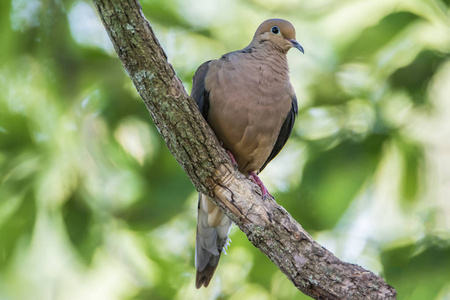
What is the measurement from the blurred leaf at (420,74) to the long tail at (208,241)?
5.35 feet

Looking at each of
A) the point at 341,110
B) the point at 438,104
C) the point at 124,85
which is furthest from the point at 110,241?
the point at 438,104

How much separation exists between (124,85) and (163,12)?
60 cm

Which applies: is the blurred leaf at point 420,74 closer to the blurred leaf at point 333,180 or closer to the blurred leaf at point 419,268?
the blurred leaf at point 333,180

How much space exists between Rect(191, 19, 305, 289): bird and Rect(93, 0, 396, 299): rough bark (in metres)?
0.25

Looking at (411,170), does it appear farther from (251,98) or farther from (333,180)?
(251,98)

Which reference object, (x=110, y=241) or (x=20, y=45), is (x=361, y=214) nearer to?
(x=110, y=241)

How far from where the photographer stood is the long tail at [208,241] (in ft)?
13.1

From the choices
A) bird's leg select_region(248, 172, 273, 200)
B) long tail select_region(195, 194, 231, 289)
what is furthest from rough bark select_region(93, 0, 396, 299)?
long tail select_region(195, 194, 231, 289)

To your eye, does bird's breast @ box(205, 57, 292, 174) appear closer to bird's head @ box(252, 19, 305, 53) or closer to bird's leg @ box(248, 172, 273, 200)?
bird's leg @ box(248, 172, 273, 200)

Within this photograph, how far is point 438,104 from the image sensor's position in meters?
4.54

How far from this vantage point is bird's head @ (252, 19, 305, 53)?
3.69 metres

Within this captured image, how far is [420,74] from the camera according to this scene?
443 centimetres

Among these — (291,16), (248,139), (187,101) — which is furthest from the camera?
(291,16)

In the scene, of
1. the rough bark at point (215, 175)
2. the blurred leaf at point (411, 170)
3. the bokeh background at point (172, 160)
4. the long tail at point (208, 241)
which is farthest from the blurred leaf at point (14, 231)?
the blurred leaf at point (411, 170)
